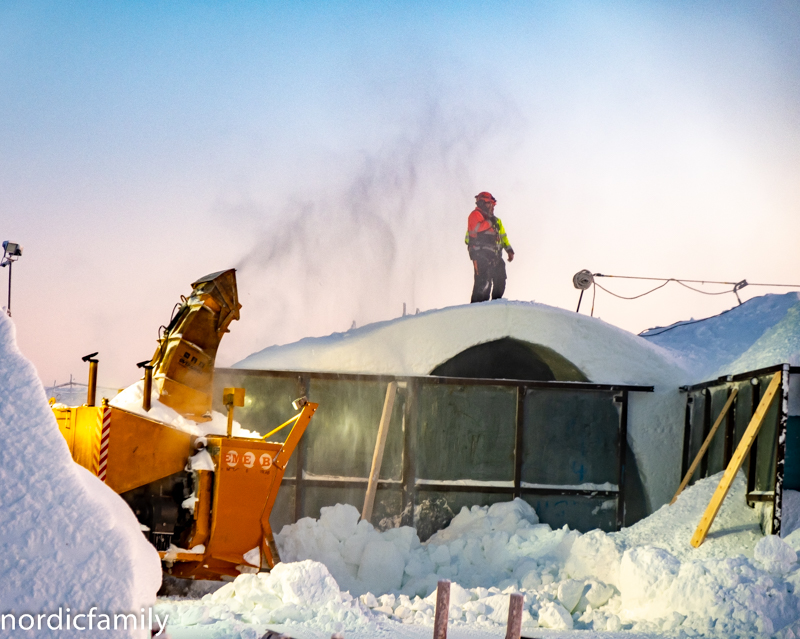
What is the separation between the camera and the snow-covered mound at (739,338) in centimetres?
981

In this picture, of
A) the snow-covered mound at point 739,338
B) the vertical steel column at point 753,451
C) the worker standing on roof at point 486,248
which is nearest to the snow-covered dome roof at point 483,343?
the snow-covered mound at point 739,338

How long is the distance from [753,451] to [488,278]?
4.67 m

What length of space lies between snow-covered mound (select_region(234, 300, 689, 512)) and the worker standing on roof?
2.09ft

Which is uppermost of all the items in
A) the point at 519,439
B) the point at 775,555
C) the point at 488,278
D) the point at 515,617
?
the point at 488,278

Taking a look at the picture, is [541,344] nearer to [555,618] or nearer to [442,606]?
[555,618]

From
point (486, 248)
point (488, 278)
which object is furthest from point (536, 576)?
point (486, 248)

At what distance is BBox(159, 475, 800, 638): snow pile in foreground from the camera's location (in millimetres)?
6422

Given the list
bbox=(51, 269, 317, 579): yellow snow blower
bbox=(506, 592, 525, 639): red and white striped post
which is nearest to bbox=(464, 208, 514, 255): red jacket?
bbox=(51, 269, 317, 579): yellow snow blower

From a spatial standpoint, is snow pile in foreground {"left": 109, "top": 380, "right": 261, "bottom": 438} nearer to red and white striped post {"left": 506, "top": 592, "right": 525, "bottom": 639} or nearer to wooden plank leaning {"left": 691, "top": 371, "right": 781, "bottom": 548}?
red and white striped post {"left": 506, "top": 592, "right": 525, "bottom": 639}

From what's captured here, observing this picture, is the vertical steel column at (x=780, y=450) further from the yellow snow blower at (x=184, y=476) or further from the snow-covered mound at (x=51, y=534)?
the snow-covered mound at (x=51, y=534)

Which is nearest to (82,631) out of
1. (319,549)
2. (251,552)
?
(251,552)

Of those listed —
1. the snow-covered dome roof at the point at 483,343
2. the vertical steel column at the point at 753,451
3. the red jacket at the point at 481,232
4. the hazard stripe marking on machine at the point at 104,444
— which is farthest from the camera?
the red jacket at the point at 481,232

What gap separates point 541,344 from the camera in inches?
433

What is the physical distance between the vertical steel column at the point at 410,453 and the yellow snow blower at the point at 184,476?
2.84 metres
